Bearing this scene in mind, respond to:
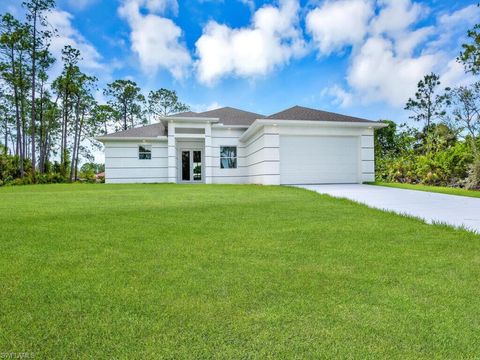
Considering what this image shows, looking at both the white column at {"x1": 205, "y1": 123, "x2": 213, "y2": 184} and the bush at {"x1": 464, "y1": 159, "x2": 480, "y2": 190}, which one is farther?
the white column at {"x1": 205, "y1": 123, "x2": 213, "y2": 184}

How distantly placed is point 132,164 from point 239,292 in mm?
18560

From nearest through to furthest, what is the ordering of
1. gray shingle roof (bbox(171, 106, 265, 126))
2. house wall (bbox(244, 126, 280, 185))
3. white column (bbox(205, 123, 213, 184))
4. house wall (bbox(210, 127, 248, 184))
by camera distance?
1. house wall (bbox(244, 126, 280, 185))
2. white column (bbox(205, 123, 213, 184))
3. house wall (bbox(210, 127, 248, 184))
4. gray shingle roof (bbox(171, 106, 265, 126))

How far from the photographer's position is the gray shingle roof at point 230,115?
19.0m

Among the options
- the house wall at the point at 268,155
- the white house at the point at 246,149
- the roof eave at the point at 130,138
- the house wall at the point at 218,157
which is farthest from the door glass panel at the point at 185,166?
the house wall at the point at 268,155

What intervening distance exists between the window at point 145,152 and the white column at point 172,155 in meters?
1.97

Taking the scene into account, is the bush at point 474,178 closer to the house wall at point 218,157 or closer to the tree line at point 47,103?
the house wall at point 218,157

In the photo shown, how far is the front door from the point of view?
20375 millimetres

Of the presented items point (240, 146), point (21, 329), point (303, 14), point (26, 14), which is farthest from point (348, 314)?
point (26, 14)

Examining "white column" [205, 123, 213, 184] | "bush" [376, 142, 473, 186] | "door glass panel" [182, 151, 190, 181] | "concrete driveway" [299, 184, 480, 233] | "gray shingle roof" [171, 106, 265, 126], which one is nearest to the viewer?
"concrete driveway" [299, 184, 480, 233]

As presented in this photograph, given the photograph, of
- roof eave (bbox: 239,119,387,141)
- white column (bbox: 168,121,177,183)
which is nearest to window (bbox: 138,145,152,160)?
white column (bbox: 168,121,177,183)

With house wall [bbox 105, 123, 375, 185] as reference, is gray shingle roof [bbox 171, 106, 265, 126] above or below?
above

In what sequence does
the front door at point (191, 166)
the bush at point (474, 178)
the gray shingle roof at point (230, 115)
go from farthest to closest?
the front door at point (191, 166) < the gray shingle roof at point (230, 115) < the bush at point (474, 178)

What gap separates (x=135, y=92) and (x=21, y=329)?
109 feet

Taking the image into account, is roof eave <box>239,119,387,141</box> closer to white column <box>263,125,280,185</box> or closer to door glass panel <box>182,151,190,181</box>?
white column <box>263,125,280,185</box>
